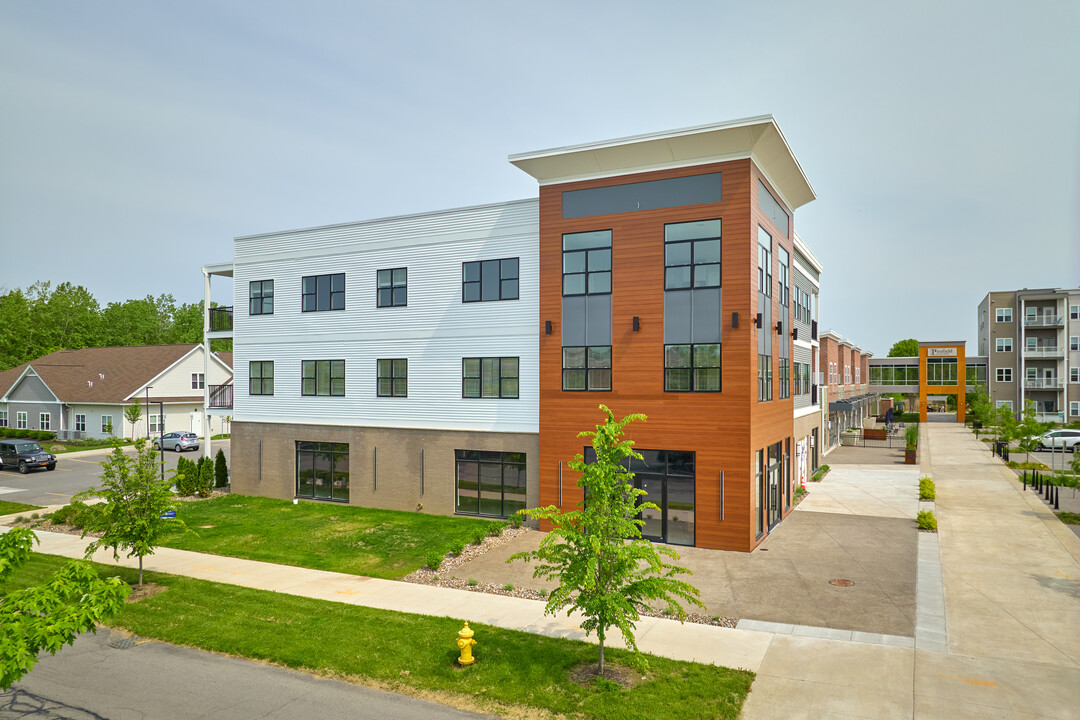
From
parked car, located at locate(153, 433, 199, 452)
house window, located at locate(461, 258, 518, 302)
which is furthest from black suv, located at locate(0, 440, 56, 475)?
house window, located at locate(461, 258, 518, 302)

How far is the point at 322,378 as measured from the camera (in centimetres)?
2897

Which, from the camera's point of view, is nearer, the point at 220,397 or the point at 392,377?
the point at 392,377

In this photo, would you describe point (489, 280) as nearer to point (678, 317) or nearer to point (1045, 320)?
point (678, 317)

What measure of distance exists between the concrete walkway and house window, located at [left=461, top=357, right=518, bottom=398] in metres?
9.05

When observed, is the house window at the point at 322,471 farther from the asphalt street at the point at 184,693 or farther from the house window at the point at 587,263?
the asphalt street at the point at 184,693

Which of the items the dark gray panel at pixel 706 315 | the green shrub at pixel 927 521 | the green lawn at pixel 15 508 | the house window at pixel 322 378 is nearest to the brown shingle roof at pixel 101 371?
the green lawn at pixel 15 508

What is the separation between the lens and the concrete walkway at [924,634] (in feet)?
34.9

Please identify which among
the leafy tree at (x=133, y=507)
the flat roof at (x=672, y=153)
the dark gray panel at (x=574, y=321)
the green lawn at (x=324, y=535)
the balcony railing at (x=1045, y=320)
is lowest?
the green lawn at (x=324, y=535)

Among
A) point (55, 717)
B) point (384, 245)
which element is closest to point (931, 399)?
point (384, 245)

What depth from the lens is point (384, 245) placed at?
27422 millimetres

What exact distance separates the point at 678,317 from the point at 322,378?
16.1 metres

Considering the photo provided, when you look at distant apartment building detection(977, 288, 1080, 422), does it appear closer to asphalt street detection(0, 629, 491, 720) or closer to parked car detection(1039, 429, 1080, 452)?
parked car detection(1039, 429, 1080, 452)

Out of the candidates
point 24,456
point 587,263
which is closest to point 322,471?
point 587,263

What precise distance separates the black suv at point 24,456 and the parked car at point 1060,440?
6560 cm
